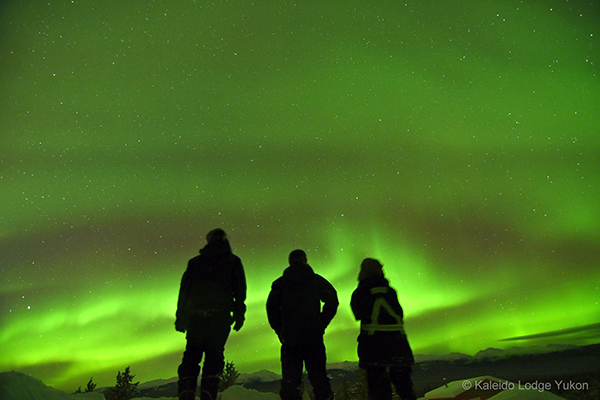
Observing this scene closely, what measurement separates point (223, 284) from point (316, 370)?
5.49ft

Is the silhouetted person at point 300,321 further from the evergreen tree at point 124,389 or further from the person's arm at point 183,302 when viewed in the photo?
the evergreen tree at point 124,389

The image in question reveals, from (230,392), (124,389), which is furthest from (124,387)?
(230,392)

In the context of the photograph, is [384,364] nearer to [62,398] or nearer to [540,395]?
[540,395]

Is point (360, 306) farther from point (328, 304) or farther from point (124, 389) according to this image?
point (124, 389)

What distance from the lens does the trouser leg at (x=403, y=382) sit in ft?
15.0

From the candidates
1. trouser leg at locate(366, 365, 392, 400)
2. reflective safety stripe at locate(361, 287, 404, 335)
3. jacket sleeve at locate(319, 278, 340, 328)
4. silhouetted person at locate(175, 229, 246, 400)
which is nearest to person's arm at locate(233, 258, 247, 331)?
silhouetted person at locate(175, 229, 246, 400)

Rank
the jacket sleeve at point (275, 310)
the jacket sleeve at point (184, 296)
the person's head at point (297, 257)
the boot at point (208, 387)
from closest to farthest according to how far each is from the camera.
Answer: the boot at point (208, 387) < the jacket sleeve at point (184, 296) < the jacket sleeve at point (275, 310) < the person's head at point (297, 257)

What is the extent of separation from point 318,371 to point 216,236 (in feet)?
7.37

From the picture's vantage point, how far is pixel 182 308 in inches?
186

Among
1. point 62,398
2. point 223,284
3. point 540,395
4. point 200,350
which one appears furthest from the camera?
point 540,395

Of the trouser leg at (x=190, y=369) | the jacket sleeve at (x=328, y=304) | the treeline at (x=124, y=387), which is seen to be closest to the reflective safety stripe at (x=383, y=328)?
the jacket sleeve at (x=328, y=304)

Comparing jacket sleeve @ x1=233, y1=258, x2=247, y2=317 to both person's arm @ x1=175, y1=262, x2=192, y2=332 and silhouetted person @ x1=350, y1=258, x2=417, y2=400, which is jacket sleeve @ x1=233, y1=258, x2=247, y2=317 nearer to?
person's arm @ x1=175, y1=262, x2=192, y2=332

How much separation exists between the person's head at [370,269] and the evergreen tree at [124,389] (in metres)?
31.3

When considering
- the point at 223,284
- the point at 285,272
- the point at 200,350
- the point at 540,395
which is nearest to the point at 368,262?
the point at 285,272
